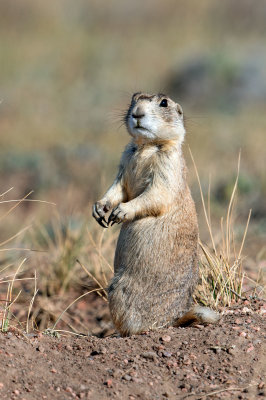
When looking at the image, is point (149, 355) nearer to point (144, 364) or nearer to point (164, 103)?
point (144, 364)

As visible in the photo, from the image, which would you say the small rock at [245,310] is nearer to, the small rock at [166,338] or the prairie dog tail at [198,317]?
the prairie dog tail at [198,317]

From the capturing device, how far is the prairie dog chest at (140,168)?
4535 millimetres

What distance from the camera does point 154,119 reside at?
4.48m

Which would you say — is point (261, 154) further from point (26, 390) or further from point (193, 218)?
point (26, 390)

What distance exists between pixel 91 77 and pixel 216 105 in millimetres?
3765

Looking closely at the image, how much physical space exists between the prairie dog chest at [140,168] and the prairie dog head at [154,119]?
10cm

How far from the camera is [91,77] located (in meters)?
18.2

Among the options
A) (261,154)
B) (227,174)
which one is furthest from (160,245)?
(261,154)

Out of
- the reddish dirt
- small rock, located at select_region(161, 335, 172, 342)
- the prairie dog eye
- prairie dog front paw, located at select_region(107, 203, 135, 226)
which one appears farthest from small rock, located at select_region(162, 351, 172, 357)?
the prairie dog eye

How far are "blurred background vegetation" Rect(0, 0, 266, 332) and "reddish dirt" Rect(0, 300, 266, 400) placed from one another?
2.19 meters

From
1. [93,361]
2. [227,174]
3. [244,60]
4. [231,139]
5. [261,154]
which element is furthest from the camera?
[244,60]

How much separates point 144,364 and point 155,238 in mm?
→ 891

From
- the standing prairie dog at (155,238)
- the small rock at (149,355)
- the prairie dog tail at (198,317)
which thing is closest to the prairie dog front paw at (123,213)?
the standing prairie dog at (155,238)

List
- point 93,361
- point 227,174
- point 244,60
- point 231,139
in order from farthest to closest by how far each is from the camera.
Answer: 1. point 244,60
2. point 231,139
3. point 227,174
4. point 93,361
